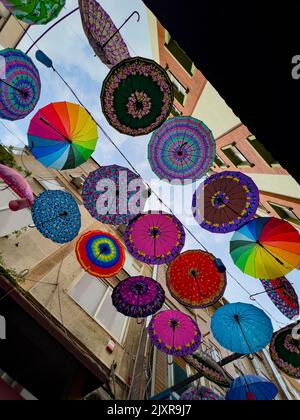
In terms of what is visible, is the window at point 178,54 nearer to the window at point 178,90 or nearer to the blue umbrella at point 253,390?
the window at point 178,90

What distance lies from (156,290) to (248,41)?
541cm

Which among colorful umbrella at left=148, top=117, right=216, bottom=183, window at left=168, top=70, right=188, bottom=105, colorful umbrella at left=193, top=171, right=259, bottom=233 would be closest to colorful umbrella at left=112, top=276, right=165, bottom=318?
colorful umbrella at left=193, top=171, right=259, bottom=233

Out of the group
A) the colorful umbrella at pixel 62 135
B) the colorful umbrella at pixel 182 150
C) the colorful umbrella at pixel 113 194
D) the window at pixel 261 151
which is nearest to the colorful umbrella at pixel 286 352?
the colorful umbrella at pixel 182 150

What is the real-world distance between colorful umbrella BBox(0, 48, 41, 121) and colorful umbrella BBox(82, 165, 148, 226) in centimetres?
212

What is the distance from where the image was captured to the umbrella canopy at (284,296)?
5842 mm

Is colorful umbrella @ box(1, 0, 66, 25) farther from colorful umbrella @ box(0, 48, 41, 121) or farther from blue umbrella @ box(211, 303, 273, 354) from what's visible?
blue umbrella @ box(211, 303, 273, 354)

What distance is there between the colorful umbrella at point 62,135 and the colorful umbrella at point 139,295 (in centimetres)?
344

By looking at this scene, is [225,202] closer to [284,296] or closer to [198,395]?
[284,296]

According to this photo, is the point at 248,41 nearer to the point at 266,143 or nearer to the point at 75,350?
the point at 266,143

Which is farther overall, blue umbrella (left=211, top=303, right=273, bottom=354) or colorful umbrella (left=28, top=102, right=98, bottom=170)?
blue umbrella (left=211, top=303, right=273, bottom=354)

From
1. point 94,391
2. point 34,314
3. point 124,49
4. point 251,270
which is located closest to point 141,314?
point 94,391

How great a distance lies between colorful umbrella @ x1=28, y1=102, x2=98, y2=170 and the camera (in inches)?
204

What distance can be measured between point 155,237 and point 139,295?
5.24ft

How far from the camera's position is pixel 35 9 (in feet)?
12.9
